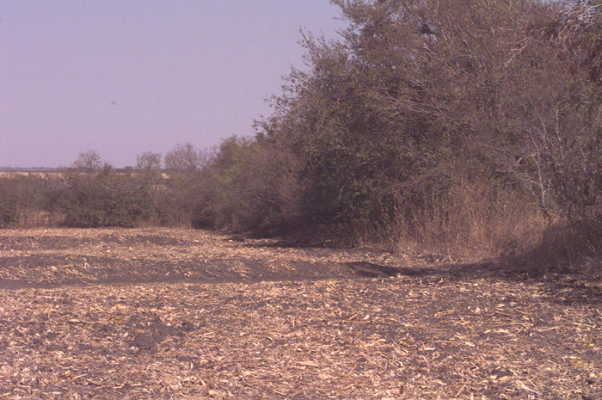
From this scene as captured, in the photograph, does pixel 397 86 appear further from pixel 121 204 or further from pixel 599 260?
pixel 121 204

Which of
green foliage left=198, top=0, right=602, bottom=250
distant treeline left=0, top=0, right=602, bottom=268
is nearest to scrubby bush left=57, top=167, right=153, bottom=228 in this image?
distant treeline left=0, top=0, right=602, bottom=268

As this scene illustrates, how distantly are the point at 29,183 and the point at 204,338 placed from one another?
21156 millimetres

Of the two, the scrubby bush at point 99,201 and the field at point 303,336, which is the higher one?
the scrubby bush at point 99,201

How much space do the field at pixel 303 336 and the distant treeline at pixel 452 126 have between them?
5.92 ft

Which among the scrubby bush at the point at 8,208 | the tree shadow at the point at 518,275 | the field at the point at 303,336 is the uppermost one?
the scrubby bush at the point at 8,208

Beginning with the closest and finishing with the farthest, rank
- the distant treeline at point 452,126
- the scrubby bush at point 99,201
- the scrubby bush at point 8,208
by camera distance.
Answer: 1. the distant treeline at point 452,126
2. the scrubby bush at point 8,208
3. the scrubby bush at point 99,201

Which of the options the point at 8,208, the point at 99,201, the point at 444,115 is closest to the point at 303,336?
the point at 444,115

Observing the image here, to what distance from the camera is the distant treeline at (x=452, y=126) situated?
935cm

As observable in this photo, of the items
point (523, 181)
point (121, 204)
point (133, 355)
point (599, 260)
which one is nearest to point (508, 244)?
point (523, 181)

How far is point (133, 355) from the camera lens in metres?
5.36

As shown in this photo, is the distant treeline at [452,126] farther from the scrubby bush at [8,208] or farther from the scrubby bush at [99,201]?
the scrubby bush at [8,208]

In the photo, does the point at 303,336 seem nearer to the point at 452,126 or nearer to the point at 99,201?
the point at 452,126

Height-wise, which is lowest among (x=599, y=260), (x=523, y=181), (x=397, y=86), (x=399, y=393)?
(x=399, y=393)

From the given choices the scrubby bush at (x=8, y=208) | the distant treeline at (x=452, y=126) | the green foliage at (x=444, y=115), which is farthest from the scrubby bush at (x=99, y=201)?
the green foliage at (x=444, y=115)
